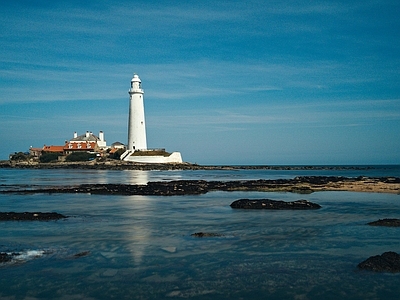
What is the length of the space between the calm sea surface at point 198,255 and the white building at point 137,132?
5384cm

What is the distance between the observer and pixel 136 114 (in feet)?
235

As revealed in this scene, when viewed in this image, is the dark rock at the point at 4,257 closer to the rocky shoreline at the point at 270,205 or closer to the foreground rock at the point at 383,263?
the foreground rock at the point at 383,263

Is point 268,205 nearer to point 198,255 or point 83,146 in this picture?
point 198,255

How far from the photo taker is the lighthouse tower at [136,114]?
71.8 meters

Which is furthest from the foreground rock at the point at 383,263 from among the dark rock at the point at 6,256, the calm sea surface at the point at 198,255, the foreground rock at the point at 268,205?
the foreground rock at the point at 268,205

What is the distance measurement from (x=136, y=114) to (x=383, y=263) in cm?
6448

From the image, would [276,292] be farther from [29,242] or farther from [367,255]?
[29,242]

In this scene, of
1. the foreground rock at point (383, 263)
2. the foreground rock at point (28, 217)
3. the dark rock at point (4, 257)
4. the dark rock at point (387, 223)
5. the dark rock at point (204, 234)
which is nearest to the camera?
the foreground rock at point (383, 263)

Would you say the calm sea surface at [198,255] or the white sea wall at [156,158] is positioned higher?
the white sea wall at [156,158]

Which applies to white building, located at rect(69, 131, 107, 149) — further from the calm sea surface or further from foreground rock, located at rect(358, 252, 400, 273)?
foreground rock, located at rect(358, 252, 400, 273)

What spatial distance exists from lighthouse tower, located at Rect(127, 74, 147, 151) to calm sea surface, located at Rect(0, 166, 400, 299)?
53.7 m

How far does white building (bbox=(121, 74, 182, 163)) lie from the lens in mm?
71812

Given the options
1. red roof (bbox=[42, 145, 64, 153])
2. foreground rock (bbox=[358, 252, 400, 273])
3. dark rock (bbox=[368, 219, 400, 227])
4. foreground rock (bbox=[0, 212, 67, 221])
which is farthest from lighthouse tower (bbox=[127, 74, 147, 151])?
foreground rock (bbox=[358, 252, 400, 273])

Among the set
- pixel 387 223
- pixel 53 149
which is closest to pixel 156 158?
pixel 53 149
